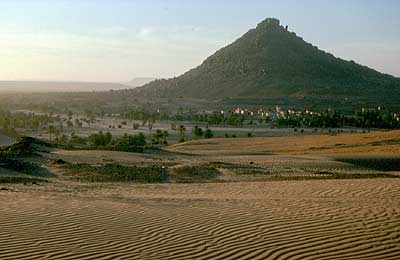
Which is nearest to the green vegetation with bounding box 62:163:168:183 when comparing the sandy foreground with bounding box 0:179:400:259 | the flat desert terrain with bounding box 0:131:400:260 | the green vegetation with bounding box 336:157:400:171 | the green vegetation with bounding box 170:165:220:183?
the green vegetation with bounding box 170:165:220:183

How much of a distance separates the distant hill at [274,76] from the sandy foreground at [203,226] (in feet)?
337

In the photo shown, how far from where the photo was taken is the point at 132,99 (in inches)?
5197

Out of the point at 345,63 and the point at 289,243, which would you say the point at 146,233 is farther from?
the point at 345,63

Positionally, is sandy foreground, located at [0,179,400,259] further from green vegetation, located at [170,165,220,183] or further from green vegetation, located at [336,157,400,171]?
green vegetation, located at [336,157,400,171]

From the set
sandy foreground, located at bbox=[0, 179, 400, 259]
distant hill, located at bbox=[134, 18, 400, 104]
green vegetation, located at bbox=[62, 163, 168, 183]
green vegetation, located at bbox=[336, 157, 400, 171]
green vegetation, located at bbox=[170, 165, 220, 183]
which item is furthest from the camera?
distant hill, located at bbox=[134, 18, 400, 104]

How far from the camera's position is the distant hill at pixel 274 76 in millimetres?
130250

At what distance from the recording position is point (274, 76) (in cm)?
14362

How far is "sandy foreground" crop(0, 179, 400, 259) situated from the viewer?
8.61m

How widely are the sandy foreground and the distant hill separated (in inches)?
4041

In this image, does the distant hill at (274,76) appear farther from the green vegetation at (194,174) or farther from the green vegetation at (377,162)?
the green vegetation at (194,174)

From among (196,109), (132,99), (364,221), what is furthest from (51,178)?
(132,99)

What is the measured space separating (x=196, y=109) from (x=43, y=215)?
93.3 m

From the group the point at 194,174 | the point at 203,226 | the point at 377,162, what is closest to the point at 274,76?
the point at 377,162

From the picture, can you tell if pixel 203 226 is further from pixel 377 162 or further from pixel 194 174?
pixel 377 162
